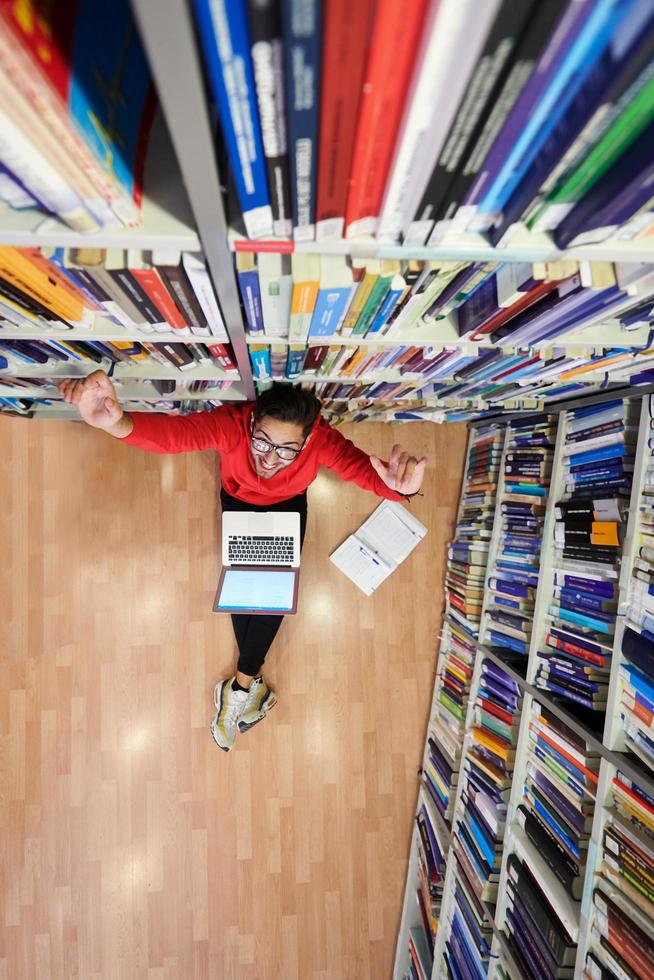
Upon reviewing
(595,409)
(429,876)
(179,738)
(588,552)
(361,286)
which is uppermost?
(361,286)

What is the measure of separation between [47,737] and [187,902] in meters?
1.03

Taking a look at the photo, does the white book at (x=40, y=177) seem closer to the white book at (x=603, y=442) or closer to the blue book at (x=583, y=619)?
the white book at (x=603, y=442)

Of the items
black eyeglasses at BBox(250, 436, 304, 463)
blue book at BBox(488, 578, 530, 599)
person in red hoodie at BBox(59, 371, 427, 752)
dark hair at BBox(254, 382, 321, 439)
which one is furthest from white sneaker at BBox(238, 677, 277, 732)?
dark hair at BBox(254, 382, 321, 439)

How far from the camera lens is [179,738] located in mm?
2488

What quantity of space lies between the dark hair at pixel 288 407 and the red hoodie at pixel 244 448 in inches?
4.5

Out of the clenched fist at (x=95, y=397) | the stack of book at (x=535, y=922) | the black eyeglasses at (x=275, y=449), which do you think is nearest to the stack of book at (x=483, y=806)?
the stack of book at (x=535, y=922)

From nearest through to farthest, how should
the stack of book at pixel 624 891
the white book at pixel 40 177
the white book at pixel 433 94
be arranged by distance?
the white book at pixel 433 94 → the white book at pixel 40 177 → the stack of book at pixel 624 891

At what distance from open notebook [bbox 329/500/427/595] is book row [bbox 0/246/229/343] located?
1574mm

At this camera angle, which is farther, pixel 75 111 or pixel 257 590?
pixel 257 590

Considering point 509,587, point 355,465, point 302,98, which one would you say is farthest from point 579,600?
point 302,98

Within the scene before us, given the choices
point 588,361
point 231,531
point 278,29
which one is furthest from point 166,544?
point 278,29

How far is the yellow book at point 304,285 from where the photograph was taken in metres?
0.83

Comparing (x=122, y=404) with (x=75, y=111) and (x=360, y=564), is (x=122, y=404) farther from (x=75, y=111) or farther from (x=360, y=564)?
(x=75, y=111)

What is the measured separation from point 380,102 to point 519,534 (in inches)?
A: 69.6
